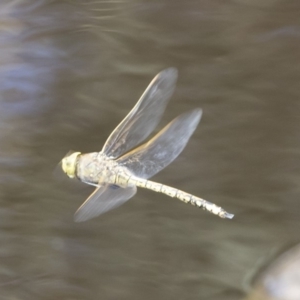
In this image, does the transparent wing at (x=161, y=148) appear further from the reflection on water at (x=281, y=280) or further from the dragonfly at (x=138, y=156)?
the reflection on water at (x=281, y=280)

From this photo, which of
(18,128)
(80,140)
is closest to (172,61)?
(80,140)

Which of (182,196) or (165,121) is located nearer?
(182,196)

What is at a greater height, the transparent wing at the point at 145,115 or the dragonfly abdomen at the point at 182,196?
the transparent wing at the point at 145,115

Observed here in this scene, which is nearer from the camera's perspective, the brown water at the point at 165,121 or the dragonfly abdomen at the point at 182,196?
the dragonfly abdomen at the point at 182,196

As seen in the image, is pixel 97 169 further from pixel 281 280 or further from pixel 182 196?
pixel 281 280

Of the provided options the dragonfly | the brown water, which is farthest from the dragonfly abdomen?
the brown water

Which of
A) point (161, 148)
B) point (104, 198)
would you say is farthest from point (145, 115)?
point (104, 198)

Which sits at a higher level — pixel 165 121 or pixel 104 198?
pixel 165 121

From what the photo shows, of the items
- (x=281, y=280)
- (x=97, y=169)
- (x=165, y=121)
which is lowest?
(x=281, y=280)

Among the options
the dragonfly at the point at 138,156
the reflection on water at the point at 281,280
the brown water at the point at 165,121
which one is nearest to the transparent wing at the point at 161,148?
the dragonfly at the point at 138,156
